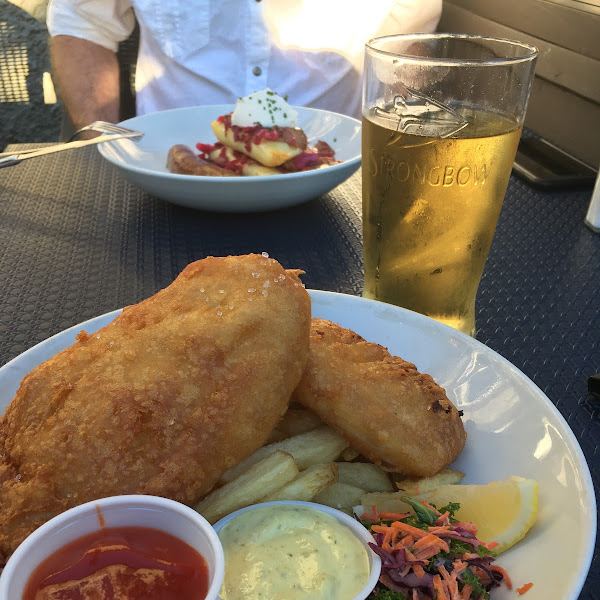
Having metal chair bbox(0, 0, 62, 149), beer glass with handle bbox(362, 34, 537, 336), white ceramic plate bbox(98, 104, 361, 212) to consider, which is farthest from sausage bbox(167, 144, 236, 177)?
metal chair bbox(0, 0, 62, 149)

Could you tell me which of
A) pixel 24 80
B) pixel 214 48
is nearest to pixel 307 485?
pixel 214 48

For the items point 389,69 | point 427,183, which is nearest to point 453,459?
point 427,183

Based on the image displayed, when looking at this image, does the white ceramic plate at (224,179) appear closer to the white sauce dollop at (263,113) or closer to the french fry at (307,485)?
the white sauce dollop at (263,113)

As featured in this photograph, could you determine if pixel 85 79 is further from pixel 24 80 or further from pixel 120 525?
pixel 120 525

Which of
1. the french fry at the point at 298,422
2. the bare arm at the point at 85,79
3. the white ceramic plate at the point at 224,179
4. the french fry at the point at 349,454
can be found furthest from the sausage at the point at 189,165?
the bare arm at the point at 85,79

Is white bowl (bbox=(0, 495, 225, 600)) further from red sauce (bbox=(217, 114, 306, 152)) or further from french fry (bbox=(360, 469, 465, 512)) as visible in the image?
red sauce (bbox=(217, 114, 306, 152))
